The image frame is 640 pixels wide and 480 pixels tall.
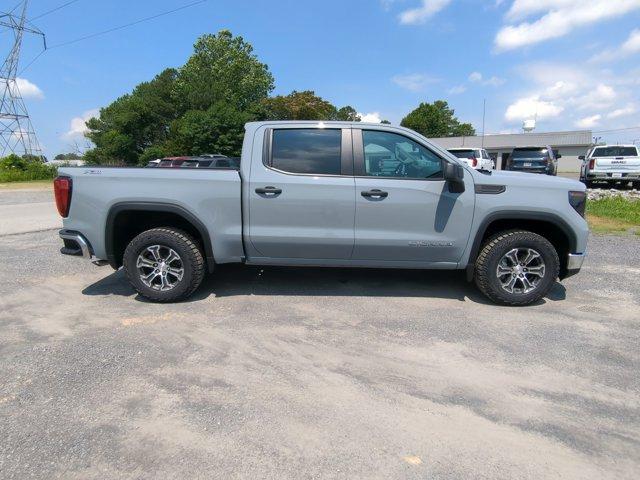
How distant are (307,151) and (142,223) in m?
2.02

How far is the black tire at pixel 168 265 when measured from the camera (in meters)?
4.45

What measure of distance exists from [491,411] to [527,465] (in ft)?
1.58

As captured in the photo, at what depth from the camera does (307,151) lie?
4449 mm

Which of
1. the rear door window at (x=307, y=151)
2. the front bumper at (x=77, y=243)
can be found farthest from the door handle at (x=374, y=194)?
the front bumper at (x=77, y=243)

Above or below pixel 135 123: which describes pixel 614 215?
below

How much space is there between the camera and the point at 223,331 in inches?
154

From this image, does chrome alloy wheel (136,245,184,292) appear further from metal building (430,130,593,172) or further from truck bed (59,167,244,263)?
metal building (430,130,593,172)

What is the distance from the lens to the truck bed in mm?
4359

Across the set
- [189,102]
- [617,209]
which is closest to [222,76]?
[189,102]

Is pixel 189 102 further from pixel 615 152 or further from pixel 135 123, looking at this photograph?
pixel 615 152

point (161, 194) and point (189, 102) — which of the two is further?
point (189, 102)

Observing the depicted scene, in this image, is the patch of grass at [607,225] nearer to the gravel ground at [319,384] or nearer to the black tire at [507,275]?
the gravel ground at [319,384]

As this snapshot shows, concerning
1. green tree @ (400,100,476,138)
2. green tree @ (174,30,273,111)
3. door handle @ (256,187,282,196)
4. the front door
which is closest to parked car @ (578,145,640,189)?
the front door

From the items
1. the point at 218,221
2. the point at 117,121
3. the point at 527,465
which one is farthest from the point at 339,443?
the point at 117,121
